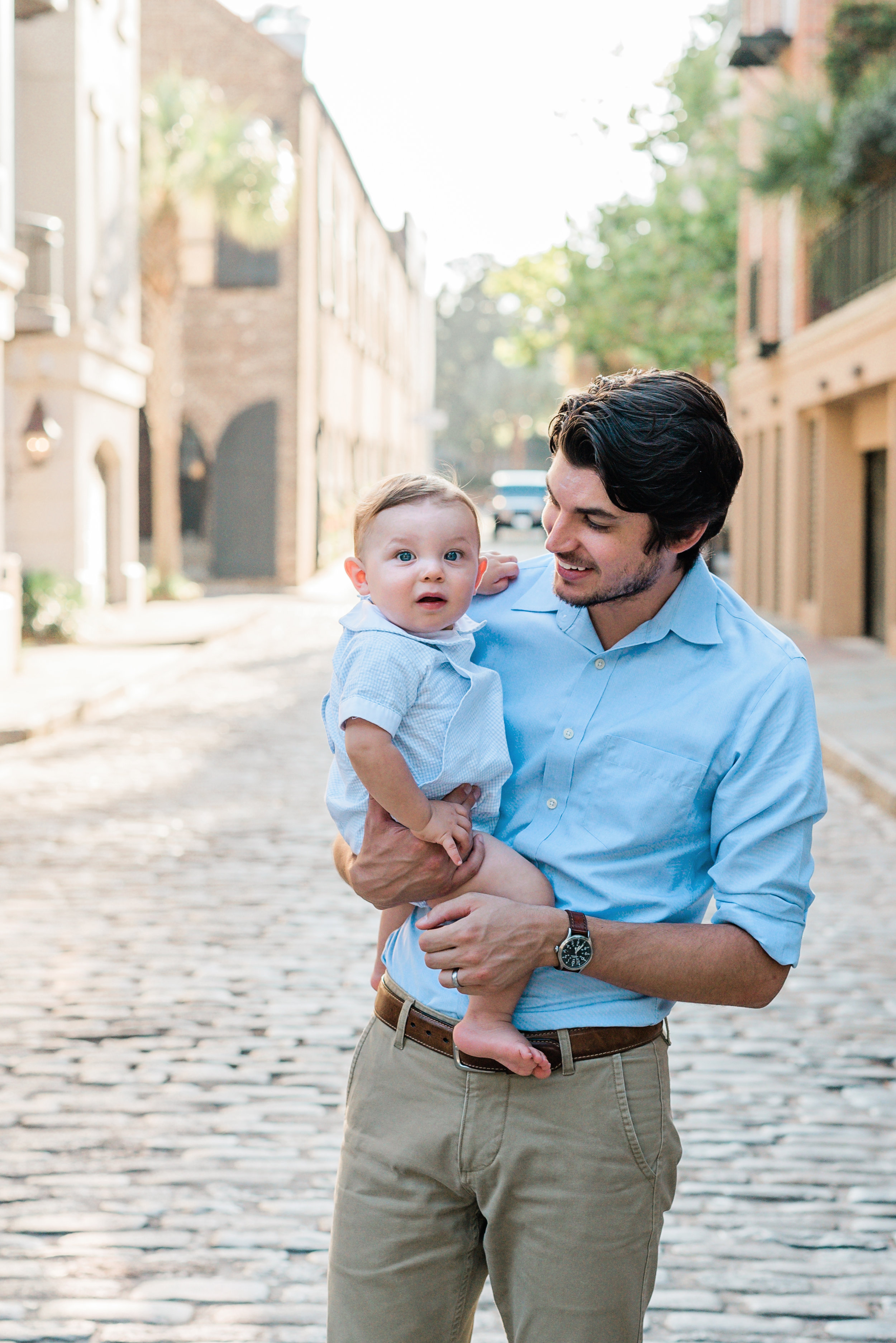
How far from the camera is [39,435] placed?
69.2ft

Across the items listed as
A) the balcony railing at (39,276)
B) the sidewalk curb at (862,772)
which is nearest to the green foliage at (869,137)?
the sidewalk curb at (862,772)

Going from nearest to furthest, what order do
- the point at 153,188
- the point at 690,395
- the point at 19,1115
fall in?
the point at 690,395
the point at 19,1115
the point at 153,188

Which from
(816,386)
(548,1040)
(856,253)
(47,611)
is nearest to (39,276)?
(47,611)

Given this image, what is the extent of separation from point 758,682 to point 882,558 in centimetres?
1974

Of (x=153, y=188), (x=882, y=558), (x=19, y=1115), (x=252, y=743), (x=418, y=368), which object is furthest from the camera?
(x=418, y=368)

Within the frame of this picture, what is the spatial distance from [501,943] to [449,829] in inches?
7.0

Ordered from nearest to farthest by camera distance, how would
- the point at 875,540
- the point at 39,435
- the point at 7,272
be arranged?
the point at 7,272, the point at 39,435, the point at 875,540

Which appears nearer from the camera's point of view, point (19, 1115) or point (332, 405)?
point (19, 1115)

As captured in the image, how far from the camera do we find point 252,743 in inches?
488

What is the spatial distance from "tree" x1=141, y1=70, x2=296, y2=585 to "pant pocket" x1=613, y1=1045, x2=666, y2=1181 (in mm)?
24965

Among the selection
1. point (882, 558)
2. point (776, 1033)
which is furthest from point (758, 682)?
point (882, 558)

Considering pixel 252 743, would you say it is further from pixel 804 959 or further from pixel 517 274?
pixel 517 274

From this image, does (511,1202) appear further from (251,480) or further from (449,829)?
(251,480)

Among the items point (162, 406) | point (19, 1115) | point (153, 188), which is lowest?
point (19, 1115)
